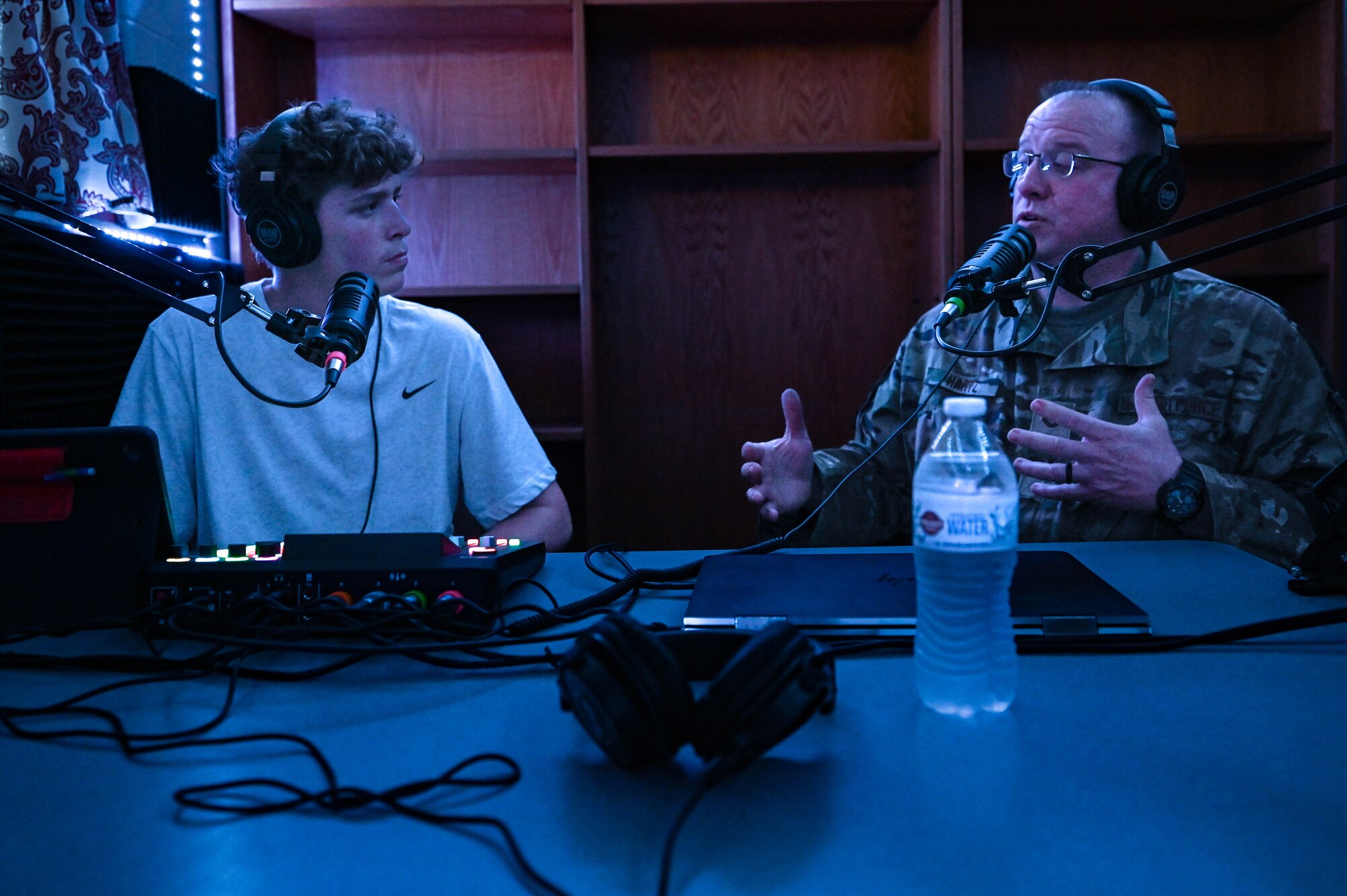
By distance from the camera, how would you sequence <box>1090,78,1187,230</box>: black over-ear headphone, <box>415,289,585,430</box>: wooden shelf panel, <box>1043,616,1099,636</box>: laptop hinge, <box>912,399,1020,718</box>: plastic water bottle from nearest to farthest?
<box>912,399,1020,718</box>: plastic water bottle → <box>1043,616,1099,636</box>: laptop hinge → <box>1090,78,1187,230</box>: black over-ear headphone → <box>415,289,585,430</box>: wooden shelf panel

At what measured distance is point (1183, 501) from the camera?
136 centimetres

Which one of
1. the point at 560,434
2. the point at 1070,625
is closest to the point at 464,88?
the point at 560,434

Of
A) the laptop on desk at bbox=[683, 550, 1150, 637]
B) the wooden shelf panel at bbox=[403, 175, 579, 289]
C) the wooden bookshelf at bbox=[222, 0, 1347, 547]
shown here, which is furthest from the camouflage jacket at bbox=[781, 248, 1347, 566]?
the wooden shelf panel at bbox=[403, 175, 579, 289]

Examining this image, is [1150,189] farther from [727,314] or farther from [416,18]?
[416,18]

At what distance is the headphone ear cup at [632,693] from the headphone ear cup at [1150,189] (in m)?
1.57

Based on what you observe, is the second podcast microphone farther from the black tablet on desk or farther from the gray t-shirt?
the gray t-shirt

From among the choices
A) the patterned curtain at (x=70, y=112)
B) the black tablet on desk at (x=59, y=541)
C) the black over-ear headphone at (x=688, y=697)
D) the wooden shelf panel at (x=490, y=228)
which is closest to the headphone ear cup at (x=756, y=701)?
the black over-ear headphone at (x=688, y=697)

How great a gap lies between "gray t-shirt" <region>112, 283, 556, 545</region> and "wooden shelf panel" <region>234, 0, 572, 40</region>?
1.14 metres

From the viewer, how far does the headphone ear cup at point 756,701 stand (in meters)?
0.53

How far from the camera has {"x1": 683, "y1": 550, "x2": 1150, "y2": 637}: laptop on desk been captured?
80 cm

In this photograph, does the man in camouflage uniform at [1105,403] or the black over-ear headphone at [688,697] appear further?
the man in camouflage uniform at [1105,403]

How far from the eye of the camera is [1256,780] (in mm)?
538

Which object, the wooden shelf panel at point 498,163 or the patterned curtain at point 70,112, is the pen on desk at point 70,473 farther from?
the wooden shelf panel at point 498,163

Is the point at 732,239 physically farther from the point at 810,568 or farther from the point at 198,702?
the point at 198,702
